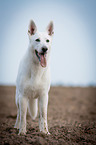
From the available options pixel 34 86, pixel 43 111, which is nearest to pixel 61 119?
pixel 43 111

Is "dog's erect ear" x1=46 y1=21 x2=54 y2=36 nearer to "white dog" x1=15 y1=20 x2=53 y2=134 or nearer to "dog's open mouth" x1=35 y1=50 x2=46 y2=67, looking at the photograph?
"white dog" x1=15 y1=20 x2=53 y2=134

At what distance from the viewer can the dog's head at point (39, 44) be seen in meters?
4.10

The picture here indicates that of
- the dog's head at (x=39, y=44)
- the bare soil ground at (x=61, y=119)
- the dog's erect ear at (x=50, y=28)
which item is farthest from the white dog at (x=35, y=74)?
the bare soil ground at (x=61, y=119)

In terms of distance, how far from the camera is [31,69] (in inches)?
172

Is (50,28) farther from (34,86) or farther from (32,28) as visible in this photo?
→ (34,86)

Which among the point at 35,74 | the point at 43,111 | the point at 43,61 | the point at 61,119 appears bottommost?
the point at 61,119

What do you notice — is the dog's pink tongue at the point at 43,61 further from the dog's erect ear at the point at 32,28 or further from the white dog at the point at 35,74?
the dog's erect ear at the point at 32,28

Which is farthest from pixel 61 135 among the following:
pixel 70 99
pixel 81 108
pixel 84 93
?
pixel 84 93

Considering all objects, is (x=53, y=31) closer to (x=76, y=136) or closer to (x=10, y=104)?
(x=76, y=136)

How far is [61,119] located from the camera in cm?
840

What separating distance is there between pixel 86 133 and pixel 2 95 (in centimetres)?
990

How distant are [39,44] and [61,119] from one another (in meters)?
5.22

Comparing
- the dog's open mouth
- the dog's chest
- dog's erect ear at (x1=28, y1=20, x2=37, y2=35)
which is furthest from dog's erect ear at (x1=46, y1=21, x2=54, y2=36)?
the dog's chest

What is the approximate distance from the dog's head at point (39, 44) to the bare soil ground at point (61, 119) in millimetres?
1714
